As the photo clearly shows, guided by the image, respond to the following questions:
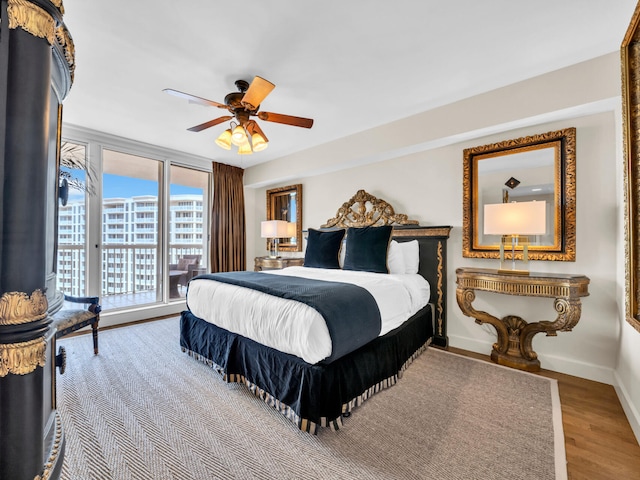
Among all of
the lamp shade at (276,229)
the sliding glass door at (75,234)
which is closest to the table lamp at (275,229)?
the lamp shade at (276,229)

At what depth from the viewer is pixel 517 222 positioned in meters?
2.39

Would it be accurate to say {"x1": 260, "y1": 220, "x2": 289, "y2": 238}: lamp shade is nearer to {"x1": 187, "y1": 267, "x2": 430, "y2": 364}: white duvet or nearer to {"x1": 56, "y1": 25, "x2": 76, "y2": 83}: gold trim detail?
{"x1": 187, "y1": 267, "x2": 430, "y2": 364}: white duvet

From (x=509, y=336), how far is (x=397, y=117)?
2.52 meters

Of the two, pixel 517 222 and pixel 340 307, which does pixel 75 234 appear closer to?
pixel 340 307

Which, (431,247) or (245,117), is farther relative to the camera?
(431,247)

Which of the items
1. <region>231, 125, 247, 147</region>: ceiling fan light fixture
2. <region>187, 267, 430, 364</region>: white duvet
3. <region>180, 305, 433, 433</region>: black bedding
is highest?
<region>231, 125, 247, 147</region>: ceiling fan light fixture

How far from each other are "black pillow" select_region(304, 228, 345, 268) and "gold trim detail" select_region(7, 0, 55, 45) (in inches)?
115

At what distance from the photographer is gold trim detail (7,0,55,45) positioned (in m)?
0.78

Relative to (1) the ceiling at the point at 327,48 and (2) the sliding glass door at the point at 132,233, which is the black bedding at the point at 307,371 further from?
(2) the sliding glass door at the point at 132,233

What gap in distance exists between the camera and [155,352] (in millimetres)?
2871

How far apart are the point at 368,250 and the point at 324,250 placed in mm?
627

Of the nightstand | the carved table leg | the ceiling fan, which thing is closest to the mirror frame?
the carved table leg

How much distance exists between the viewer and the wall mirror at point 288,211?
4.74 meters

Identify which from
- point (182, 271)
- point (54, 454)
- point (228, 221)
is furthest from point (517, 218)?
point (182, 271)
